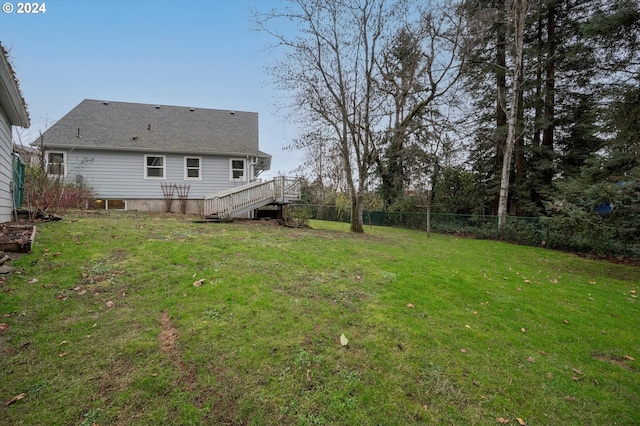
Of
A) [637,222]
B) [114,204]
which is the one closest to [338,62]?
[637,222]

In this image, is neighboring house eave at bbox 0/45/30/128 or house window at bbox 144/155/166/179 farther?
house window at bbox 144/155/166/179

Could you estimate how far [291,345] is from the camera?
293 cm

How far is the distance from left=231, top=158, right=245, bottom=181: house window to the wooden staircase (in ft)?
12.3

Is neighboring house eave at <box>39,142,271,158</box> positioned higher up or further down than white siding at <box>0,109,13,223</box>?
higher up

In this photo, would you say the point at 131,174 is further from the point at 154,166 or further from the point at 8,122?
the point at 8,122

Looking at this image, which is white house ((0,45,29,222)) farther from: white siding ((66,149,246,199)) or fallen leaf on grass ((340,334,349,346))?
fallen leaf on grass ((340,334,349,346))

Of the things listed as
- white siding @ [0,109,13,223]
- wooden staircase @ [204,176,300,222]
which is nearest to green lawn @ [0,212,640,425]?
white siding @ [0,109,13,223]

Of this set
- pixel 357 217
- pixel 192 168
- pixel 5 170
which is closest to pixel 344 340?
pixel 5 170

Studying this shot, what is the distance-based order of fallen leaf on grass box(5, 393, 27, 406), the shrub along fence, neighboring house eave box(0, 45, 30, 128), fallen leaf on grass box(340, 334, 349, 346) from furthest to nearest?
the shrub along fence
neighboring house eave box(0, 45, 30, 128)
fallen leaf on grass box(340, 334, 349, 346)
fallen leaf on grass box(5, 393, 27, 406)

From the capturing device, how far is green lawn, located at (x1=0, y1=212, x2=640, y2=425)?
223 cm

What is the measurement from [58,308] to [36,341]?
2.31 feet

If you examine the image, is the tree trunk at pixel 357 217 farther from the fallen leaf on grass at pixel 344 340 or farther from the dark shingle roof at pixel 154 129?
the fallen leaf on grass at pixel 344 340

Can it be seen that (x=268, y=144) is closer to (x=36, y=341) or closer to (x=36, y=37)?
(x=36, y=37)

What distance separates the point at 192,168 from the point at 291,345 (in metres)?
13.9
